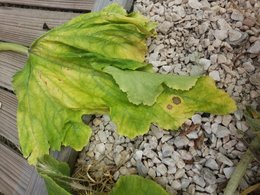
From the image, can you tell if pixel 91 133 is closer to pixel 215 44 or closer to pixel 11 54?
pixel 215 44

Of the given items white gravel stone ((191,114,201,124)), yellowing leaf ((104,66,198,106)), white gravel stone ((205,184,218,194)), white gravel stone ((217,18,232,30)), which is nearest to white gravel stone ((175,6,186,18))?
white gravel stone ((217,18,232,30))

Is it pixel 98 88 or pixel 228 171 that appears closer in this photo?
pixel 228 171

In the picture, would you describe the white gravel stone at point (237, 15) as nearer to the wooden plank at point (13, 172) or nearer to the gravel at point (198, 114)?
the gravel at point (198, 114)

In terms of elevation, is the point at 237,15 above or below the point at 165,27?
above

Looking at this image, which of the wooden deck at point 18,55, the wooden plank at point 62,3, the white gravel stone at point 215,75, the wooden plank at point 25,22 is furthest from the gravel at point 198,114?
the wooden plank at point 25,22

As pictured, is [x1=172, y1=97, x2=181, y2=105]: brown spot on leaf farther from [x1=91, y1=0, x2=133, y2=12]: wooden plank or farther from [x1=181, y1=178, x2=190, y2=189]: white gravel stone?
[x1=91, y1=0, x2=133, y2=12]: wooden plank

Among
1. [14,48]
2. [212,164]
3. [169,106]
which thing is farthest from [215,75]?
[14,48]

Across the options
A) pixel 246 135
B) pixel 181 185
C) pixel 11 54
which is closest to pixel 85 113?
pixel 181 185

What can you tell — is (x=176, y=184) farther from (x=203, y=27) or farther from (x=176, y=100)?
(x=203, y=27)
